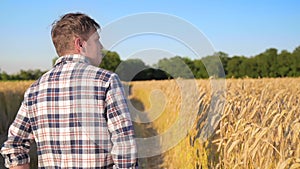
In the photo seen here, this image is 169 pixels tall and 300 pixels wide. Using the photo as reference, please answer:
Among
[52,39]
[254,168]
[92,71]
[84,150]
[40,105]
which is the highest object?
[52,39]

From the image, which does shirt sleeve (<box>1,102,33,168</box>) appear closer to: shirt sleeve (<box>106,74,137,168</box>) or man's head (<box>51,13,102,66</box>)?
man's head (<box>51,13,102,66</box>)

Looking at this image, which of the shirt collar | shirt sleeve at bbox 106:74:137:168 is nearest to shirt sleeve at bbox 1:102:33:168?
the shirt collar

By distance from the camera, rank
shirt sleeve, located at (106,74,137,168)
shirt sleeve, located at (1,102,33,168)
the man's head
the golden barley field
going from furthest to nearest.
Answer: the golden barley field → shirt sleeve, located at (1,102,33,168) → the man's head → shirt sleeve, located at (106,74,137,168)

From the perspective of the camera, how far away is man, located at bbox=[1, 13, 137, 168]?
2.07m

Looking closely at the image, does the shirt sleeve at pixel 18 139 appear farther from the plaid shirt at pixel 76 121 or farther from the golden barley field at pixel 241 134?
the golden barley field at pixel 241 134

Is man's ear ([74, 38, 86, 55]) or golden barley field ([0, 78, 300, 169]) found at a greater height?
man's ear ([74, 38, 86, 55])

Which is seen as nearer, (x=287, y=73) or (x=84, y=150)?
(x=84, y=150)

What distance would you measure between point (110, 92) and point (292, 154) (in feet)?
5.28

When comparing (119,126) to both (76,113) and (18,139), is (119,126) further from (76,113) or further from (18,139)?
(18,139)

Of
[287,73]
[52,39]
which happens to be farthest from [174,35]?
[287,73]

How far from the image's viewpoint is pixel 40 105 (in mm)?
2256

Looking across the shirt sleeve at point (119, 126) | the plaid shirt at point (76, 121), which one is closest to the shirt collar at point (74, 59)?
the plaid shirt at point (76, 121)

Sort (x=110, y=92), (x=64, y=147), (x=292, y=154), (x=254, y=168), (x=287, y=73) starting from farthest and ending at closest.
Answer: (x=287, y=73), (x=254, y=168), (x=292, y=154), (x=64, y=147), (x=110, y=92)

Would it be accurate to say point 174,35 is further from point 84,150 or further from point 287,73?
point 287,73
